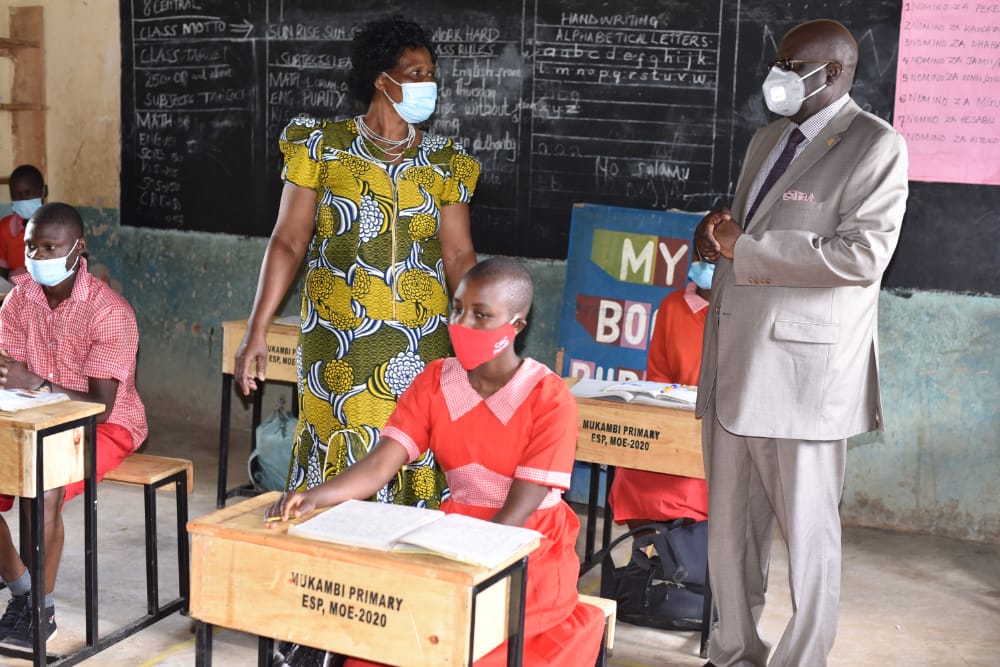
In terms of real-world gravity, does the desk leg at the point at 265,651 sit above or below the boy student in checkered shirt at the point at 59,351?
below

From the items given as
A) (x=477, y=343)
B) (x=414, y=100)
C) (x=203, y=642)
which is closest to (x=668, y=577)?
(x=477, y=343)

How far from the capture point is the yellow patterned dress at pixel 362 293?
3525 millimetres

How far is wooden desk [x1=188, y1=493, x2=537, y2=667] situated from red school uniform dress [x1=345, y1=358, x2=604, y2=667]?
37cm

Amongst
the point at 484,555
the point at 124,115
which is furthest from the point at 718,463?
the point at 124,115

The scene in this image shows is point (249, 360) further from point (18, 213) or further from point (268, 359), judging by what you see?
point (18, 213)

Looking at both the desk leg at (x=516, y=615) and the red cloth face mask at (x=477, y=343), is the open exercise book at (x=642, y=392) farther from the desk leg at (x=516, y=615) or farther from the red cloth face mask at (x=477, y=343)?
the desk leg at (x=516, y=615)

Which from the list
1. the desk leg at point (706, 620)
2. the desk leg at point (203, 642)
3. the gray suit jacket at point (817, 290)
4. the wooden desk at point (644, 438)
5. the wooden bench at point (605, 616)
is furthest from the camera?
the desk leg at point (706, 620)

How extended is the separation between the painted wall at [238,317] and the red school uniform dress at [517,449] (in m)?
3.01

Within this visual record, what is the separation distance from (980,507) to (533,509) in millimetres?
3341

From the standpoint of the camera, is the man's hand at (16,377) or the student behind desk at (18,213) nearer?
the man's hand at (16,377)

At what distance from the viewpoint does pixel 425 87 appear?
358cm

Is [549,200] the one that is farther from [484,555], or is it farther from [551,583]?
[484,555]

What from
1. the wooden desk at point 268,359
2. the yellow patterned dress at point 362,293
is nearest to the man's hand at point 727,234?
the yellow patterned dress at point 362,293

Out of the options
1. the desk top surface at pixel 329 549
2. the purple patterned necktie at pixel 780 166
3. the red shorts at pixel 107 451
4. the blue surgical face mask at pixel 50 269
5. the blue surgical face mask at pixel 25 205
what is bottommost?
the red shorts at pixel 107 451
